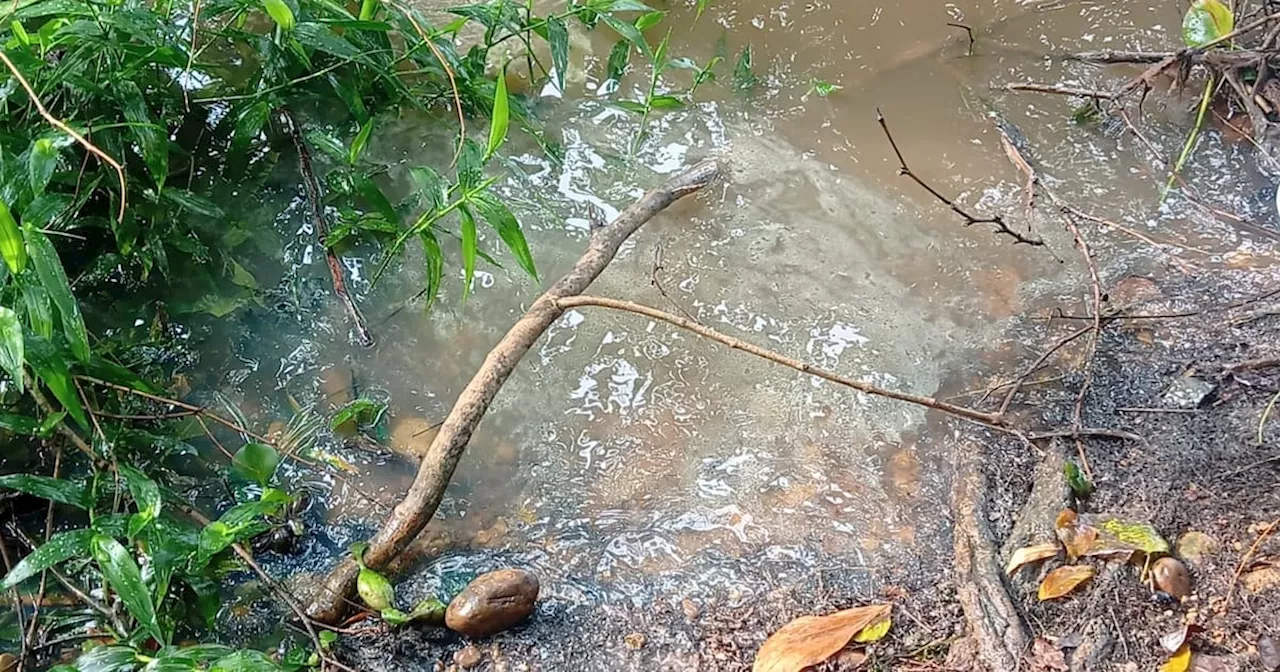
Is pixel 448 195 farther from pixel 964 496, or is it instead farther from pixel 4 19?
pixel 964 496

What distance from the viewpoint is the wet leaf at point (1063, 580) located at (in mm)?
1866

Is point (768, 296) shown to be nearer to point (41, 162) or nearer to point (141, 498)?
point (141, 498)

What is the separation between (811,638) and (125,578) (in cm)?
132

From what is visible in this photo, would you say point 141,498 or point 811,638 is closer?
point 141,498

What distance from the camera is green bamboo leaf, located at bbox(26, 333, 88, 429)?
164 centimetres

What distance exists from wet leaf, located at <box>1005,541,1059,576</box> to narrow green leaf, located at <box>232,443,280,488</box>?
64.4 inches

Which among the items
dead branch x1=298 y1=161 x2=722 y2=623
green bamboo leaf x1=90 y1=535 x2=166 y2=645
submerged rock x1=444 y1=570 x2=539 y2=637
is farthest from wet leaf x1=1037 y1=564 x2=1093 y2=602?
green bamboo leaf x1=90 y1=535 x2=166 y2=645

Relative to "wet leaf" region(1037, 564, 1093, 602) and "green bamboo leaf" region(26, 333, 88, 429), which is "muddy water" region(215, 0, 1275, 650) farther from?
"green bamboo leaf" region(26, 333, 88, 429)

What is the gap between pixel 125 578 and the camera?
5.21 ft

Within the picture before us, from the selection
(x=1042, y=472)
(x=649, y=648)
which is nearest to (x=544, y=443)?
(x=649, y=648)

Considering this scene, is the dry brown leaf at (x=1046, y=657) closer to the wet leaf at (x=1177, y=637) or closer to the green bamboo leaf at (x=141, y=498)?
the wet leaf at (x=1177, y=637)

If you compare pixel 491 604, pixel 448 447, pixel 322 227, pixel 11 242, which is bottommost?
pixel 491 604

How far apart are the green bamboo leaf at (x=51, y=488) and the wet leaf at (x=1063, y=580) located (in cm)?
195

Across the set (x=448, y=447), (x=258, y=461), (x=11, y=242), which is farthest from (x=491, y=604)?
(x=11, y=242)
